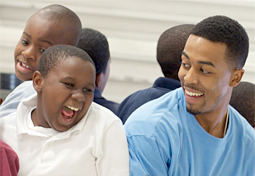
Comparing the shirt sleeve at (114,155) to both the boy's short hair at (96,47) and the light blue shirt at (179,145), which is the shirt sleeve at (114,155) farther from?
the boy's short hair at (96,47)

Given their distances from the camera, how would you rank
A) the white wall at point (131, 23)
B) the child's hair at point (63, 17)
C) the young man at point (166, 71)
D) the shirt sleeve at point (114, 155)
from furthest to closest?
the white wall at point (131, 23)
the young man at point (166, 71)
the child's hair at point (63, 17)
the shirt sleeve at point (114, 155)

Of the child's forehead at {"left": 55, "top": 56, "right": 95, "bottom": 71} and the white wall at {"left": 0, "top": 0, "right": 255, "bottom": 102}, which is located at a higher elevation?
the child's forehead at {"left": 55, "top": 56, "right": 95, "bottom": 71}

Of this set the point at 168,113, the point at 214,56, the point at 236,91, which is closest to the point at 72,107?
the point at 168,113

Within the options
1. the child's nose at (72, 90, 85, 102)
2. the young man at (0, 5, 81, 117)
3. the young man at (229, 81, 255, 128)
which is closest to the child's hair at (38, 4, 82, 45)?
the young man at (0, 5, 81, 117)

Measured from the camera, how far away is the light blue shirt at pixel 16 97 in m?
1.57

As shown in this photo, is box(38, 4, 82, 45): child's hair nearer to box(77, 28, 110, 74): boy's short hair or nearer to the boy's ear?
box(77, 28, 110, 74): boy's short hair

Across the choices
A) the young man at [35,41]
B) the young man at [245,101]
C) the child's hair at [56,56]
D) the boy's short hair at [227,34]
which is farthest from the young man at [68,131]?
the young man at [245,101]

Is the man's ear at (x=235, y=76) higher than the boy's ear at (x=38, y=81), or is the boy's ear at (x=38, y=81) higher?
the man's ear at (x=235, y=76)

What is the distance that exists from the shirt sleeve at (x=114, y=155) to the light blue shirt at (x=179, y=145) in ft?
0.14

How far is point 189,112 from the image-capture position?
4.86 ft

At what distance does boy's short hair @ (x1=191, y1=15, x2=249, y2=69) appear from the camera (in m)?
1.43

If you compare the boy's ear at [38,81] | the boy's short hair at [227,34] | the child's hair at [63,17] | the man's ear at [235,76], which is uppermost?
the boy's short hair at [227,34]

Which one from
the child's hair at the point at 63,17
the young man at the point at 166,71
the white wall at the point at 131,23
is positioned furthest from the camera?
the white wall at the point at 131,23

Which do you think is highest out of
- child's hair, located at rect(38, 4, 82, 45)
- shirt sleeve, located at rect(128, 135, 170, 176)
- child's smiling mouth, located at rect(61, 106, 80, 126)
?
child's hair, located at rect(38, 4, 82, 45)
